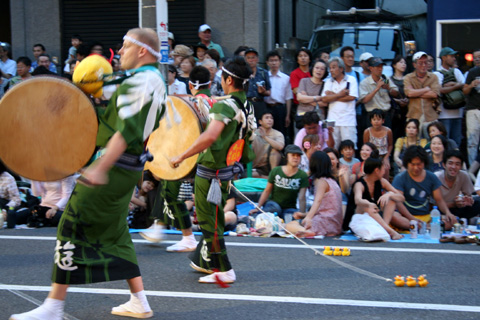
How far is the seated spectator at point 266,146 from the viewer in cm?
1087

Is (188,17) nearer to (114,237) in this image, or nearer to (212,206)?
(212,206)

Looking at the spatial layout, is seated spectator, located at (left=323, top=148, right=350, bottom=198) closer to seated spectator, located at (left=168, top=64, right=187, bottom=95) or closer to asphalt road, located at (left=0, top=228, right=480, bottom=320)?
asphalt road, located at (left=0, top=228, right=480, bottom=320)

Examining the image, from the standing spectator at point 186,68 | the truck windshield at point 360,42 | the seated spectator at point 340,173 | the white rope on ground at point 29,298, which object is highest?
the truck windshield at point 360,42

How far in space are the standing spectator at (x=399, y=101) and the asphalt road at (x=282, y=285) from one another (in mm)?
3892

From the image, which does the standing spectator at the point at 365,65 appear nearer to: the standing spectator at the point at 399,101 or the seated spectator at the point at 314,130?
the standing spectator at the point at 399,101

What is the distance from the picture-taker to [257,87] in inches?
455

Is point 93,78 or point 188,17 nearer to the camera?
point 93,78

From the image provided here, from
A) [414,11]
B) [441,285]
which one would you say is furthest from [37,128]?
[414,11]

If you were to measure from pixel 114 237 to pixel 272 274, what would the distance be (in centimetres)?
196

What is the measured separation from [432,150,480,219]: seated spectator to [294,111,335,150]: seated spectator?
6.37 feet

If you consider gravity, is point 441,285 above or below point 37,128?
below

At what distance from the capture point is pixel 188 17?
15258 mm

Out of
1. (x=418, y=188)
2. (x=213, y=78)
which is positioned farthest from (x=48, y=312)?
(x=213, y=78)

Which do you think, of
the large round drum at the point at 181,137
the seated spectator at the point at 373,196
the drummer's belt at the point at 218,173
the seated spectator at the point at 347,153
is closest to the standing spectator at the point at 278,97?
the seated spectator at the point at 347,153
